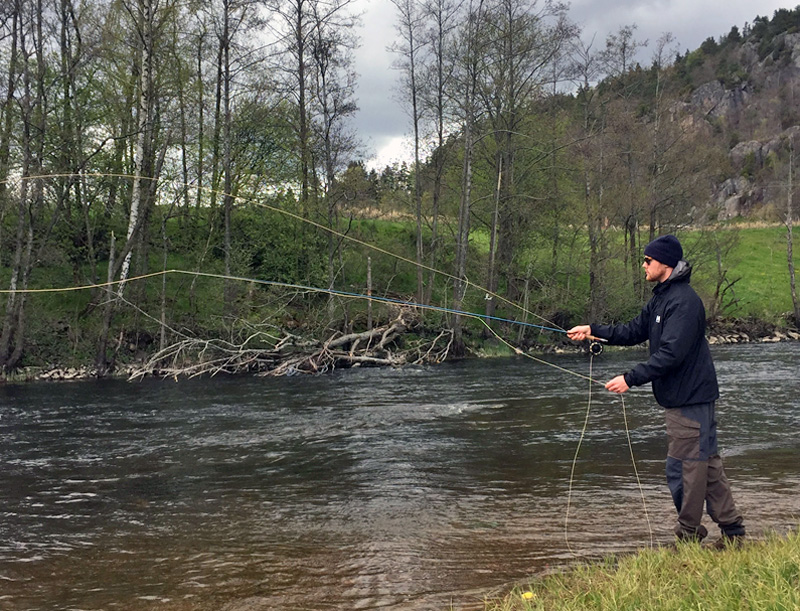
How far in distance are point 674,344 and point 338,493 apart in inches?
144

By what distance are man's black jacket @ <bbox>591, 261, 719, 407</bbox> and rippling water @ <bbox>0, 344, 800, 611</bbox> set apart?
121cm

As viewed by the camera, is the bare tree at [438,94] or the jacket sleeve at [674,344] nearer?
the jacket sleeve at [674,344]

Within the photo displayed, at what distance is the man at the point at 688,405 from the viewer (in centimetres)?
451

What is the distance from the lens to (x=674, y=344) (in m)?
4.49

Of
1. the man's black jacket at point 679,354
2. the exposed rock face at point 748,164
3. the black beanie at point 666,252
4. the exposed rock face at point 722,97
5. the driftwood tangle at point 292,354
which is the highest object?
the exposed rock face at point 722,97

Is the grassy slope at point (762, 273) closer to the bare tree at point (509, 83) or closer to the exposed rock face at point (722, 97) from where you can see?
the bare tree at point (509, 83)

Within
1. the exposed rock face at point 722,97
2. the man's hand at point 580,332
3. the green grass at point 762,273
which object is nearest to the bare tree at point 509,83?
the green grass at point 762,273

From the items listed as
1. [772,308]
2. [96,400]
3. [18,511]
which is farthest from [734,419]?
[772,308]

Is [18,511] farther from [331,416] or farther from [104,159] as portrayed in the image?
[104,159]

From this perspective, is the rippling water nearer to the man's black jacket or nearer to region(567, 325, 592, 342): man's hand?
the man's black jacket

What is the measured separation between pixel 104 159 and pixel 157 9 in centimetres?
501

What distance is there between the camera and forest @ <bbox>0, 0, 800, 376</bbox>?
754 inches

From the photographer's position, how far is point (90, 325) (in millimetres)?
20438

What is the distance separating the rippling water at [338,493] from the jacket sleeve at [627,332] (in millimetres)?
1433
